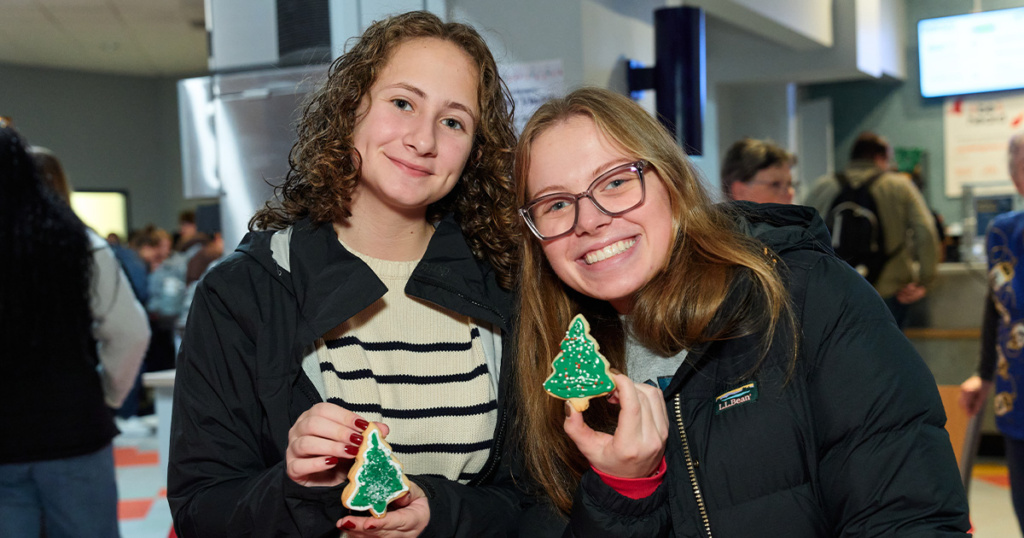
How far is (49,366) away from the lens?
2361 millimetres

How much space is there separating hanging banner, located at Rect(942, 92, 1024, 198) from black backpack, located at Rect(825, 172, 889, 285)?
4.44m

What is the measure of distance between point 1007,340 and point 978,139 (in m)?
7.27

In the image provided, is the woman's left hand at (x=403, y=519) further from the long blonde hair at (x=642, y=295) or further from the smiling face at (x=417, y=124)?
the smiling face at (x=417, y=124)

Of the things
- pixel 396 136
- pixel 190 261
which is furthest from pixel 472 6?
pixel 190 261

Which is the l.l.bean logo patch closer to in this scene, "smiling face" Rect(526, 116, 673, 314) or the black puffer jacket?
the black puffer jacket

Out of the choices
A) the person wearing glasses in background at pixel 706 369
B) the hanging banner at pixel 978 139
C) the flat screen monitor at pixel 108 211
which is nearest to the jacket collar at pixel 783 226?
the person wearing glasses in background at pixel 706 369

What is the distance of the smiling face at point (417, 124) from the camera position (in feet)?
4.94

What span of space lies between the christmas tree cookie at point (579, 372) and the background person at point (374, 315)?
23cm

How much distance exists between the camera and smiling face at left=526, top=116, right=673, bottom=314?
140cm

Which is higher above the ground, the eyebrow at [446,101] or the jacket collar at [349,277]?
the eyebrow at [446,101]

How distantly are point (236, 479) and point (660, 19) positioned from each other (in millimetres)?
2791

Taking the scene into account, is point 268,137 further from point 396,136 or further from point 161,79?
point 161,79

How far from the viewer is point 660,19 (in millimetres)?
3598

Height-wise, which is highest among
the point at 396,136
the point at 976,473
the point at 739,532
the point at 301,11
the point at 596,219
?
the point at 301,11
